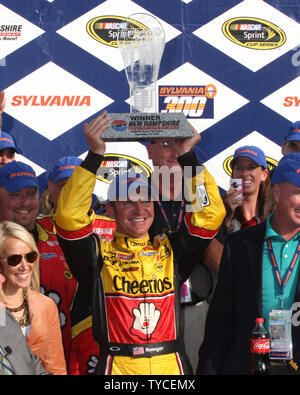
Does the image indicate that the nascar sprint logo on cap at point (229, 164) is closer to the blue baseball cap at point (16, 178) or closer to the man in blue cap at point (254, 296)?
the blue baseball cap at point (16, 178)

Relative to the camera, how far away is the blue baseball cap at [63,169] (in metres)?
3.67

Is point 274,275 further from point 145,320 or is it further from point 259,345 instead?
point 145,320

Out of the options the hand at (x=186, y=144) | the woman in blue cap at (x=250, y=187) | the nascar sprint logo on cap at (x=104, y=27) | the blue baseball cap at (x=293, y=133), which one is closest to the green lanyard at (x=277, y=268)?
the hand at (x=186, y=144)

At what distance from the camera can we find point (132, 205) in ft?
10.2

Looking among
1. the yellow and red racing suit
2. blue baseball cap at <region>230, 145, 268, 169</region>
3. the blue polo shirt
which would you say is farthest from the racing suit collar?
blue baseball cap at <region>230, 145, 268, 169</region>

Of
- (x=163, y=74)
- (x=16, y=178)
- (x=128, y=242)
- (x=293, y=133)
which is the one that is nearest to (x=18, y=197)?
(x=16, y=178)

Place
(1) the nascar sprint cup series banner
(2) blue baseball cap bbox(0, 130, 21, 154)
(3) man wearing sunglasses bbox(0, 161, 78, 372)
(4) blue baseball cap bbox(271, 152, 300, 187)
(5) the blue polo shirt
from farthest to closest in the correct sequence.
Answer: (1) the nascar sprint cup series banner < (2) blue baseball cap bbox(0, 130, 21, 154) < (3) man wearing sunglasses bbox(0, 161, 78, 372) < (4) blue baseball cap bbox(271, 152, 300, 187) < (5) the blue polo shirt

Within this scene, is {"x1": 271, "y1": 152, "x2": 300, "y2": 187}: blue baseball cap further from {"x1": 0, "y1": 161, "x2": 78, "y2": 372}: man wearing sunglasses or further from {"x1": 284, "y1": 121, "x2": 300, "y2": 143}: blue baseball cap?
{"x1": 0, "y1": 161, "x2": 78, "y2": 372}: man wearing sunglasses

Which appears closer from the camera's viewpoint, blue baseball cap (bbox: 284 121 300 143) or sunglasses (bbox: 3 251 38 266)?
sunglasses (bbox: 3 251 38 266)

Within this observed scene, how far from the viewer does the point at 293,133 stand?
12.7 ft

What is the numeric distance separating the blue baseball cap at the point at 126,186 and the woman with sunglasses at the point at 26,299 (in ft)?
1.48

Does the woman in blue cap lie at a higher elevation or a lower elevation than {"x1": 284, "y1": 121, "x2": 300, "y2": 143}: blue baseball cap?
lower

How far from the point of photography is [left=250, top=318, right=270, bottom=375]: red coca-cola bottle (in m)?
2.48

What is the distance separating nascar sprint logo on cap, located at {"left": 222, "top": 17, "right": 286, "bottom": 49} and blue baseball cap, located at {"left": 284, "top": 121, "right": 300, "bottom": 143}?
59 cm
